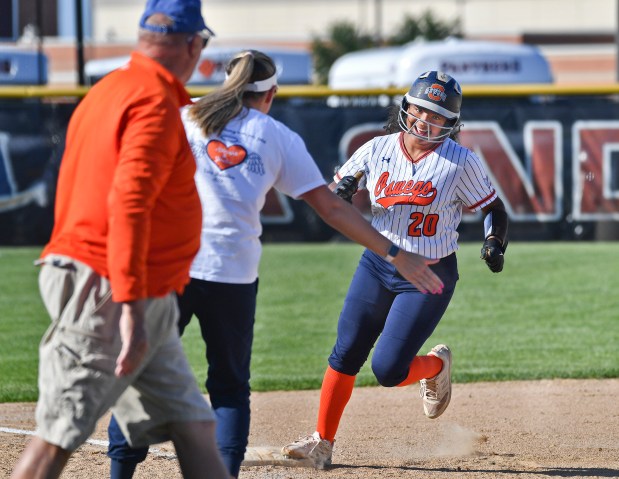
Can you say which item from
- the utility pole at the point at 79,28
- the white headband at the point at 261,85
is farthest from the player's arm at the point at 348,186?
the utility pole at the point at 79,28

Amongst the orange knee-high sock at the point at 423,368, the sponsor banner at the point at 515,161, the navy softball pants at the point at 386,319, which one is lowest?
the sponsor banner at the point at 515,161

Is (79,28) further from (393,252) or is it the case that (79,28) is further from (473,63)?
(393,252)

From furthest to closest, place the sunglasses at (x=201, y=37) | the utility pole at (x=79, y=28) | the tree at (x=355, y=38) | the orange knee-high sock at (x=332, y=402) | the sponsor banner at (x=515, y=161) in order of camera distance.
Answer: the tree at (x=355, y=38) → the utility pole at (x=79, y=28) → the sponsor banner at (x=515, y=161) → the orange knee-high sock at (x=332, y=402) → the sunglasses at (x=201, y=37)

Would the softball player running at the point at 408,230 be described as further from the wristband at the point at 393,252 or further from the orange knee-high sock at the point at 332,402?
the wristband at the point at 393,252

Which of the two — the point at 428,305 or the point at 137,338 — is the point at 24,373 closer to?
the point at 428,305

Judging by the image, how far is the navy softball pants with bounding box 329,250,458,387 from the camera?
17.3 ft

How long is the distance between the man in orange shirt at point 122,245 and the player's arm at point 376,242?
1.99ft

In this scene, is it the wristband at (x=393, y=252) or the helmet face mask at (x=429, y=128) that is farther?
the helmet face mask at (x=429, y=128)

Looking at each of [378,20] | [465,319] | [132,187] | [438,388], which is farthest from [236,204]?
[378,20]

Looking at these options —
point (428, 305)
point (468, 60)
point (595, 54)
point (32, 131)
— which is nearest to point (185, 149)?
point (428, 305)

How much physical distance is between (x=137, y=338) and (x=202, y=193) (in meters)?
0.96

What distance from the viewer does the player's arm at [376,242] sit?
392cm

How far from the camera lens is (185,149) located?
11.3 feet

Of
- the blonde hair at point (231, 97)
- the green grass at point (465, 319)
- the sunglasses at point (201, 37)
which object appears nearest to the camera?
the sunglasses at point (201, 37)
